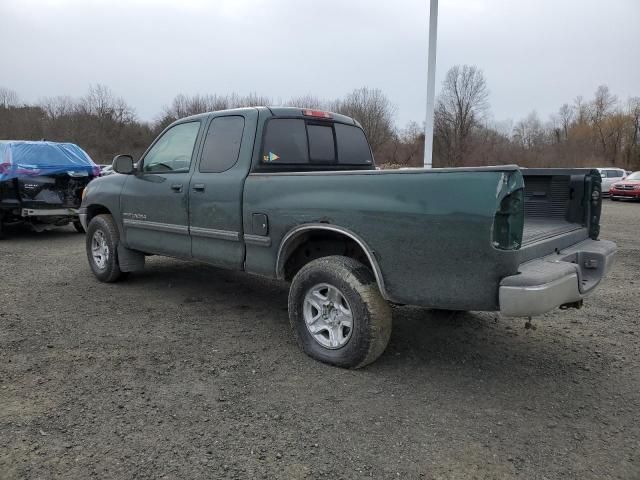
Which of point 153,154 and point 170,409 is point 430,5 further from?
point 170,409

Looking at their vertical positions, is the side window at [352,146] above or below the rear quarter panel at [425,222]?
above

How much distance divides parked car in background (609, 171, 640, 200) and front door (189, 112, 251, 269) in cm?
2285

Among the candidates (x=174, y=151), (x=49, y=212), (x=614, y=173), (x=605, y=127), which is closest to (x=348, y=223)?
(x=174, y=151)

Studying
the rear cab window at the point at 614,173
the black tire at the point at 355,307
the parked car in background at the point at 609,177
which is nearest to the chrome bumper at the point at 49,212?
the black tire at the point at 355,307

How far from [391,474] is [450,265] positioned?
1.24 m

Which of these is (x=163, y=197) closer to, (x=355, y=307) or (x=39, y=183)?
(x=355, y=307)

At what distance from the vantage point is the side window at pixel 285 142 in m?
4.44

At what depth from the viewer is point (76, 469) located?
2477mm

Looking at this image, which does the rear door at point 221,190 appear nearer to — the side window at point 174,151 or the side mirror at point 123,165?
the side window at point 174,151

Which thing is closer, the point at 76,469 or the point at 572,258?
the point at 76,469

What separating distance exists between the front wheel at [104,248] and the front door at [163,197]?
328 mm

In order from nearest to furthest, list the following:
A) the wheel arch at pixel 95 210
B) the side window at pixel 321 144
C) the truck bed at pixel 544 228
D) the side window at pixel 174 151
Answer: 1. the truck bed at pixel 544 228
2. the side window at pixel 321 144
3. the side window at pixel 174 151
4. the wheel arch at pixel 95 210

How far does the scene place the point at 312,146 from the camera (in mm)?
4809

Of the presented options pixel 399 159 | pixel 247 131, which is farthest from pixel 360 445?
pixel 399 159
